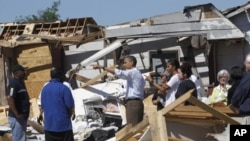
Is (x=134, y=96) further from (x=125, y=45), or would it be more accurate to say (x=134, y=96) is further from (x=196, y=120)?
(x=125, y=45)

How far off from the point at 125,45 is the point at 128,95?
600 cm

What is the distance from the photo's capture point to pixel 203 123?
25.4 ft

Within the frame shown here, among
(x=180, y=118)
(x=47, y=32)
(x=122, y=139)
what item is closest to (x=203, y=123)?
(x=180, y=118)

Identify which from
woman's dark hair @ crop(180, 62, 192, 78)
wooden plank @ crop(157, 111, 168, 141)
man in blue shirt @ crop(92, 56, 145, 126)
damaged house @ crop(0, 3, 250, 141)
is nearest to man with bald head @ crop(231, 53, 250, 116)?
wooden plank @ crop(157, 111, 168, 141)

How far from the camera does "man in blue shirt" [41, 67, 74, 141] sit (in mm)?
8891

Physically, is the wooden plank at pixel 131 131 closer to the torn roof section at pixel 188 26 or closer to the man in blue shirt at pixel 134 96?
the man in blue shirt at pixel 134 96

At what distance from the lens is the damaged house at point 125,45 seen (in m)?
14.3

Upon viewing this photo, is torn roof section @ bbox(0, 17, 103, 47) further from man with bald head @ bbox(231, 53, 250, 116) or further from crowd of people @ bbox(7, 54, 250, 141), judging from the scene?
man with bald head @ bbox(231, 53, 250, 116)

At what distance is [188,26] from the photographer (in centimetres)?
1449

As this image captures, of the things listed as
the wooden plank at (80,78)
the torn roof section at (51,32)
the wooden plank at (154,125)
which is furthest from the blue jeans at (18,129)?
the torn roof section at (51,32)

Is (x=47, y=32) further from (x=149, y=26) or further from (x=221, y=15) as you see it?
(x=221, y=15)

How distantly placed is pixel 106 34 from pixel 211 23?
11.4 feet

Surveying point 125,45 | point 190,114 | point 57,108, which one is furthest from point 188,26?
point 190,114

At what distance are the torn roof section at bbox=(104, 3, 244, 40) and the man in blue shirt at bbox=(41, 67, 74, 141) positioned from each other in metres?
5.99
